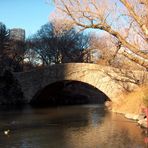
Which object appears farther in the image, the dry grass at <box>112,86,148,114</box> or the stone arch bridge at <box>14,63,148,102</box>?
the stone arch bridge at <box>14,63,148,102</box>

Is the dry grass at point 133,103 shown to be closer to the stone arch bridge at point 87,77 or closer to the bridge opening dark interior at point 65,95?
the stone arch bridge at point 87,77

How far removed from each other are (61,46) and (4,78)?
18.6 metres

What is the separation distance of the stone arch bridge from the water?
8.73m

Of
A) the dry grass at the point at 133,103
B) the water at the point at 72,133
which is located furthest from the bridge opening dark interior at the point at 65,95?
the water at the point at 72,133

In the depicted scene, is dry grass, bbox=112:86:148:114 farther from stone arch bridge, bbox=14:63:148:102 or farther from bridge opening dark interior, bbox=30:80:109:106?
bridge opening dark interior, bbox=30:80:109:106

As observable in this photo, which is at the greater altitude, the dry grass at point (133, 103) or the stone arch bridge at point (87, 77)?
the stone arch bridge at point (87, 77)

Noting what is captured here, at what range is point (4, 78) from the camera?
49.9 metres

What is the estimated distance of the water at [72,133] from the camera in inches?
741

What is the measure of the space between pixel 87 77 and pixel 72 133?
71.6 feet

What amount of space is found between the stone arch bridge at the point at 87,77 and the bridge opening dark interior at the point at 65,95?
1.08 m

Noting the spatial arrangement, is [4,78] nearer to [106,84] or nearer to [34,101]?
[34,101]

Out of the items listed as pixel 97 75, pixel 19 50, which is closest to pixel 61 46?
pixel 19 50

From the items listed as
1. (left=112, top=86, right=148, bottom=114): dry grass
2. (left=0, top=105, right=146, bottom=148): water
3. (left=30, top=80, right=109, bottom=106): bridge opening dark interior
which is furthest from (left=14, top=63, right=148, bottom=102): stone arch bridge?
(left=0, top=105, right=146, bottom=148): water

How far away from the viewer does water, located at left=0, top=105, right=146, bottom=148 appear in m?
18.8
